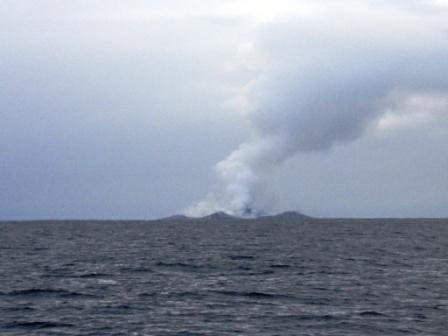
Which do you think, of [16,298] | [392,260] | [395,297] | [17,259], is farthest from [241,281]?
[17,259]

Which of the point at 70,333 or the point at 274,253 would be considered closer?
the point at 70,333

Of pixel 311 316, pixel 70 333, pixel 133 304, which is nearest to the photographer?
pixel 70 333

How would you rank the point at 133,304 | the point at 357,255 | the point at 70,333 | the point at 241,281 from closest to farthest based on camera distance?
the point at 70,333 < the point at 133,304 < the point at 241,281 < the point at 357,255

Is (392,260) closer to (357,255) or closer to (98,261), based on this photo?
(357,255)

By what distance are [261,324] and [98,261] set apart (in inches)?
1295

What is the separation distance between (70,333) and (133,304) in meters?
7.14

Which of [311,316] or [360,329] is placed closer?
[360,329]

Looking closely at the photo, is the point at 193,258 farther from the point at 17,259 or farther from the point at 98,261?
the point at 17,259

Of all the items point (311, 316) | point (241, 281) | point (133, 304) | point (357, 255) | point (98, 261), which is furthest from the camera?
point (357, 255)

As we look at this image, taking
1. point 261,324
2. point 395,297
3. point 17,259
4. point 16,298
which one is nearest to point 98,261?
point 17,259

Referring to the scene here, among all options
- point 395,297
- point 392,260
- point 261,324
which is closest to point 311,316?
point 261,324

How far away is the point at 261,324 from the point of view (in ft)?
109

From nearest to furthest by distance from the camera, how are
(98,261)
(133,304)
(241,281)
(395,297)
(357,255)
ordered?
(133,304)
(395,297)
(241,281)
(98,261)
(357,255)

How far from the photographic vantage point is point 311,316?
35219 millimetres
